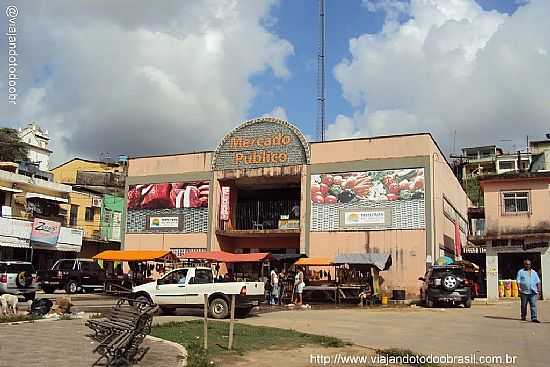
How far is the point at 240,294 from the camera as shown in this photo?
1775 centimetres

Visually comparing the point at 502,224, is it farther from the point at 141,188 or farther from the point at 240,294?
the point at 141,188

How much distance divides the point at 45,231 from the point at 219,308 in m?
24.6

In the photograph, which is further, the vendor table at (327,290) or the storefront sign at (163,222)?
the storefront sign at (163,222)

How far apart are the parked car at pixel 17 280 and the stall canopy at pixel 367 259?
1373 cm

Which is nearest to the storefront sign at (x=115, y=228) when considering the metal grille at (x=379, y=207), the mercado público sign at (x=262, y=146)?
the mercado público sign at (x=262, y=146)

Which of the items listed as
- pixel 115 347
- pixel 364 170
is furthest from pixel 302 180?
pixel 115 347

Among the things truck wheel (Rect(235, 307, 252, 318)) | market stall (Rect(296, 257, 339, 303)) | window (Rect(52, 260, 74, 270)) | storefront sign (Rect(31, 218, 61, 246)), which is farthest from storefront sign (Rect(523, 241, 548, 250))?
storefront sign (Rect(31, 218, 61, 246))

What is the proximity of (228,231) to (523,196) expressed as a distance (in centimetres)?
1631

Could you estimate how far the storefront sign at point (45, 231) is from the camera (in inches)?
1485

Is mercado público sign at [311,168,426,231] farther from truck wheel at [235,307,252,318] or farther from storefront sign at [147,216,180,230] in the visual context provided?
truck wheel at [235,307,252,318]

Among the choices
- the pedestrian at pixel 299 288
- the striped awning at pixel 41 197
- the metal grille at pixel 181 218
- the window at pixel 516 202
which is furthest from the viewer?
the striped awning at pixel 41 197

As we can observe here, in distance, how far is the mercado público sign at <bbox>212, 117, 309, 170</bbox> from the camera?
33.5 m

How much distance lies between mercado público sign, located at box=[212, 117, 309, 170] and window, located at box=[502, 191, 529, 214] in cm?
1072

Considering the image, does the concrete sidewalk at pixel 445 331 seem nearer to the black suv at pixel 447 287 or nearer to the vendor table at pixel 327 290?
the black suv at pixel 447 287
